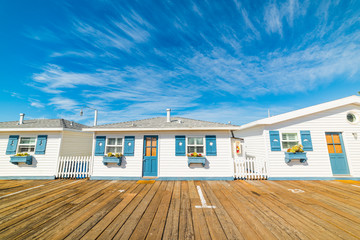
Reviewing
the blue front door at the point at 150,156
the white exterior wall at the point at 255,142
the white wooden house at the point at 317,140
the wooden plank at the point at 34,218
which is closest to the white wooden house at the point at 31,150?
the wooden plank at the point at 34,218

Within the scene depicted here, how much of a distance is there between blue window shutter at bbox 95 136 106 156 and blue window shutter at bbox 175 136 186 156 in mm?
4587

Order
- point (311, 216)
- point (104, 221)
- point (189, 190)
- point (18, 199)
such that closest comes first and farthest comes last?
point (104, 221) < point (311, 216) < point (18, 199) < point (189, 190)

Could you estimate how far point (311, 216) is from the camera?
3887 millimetres

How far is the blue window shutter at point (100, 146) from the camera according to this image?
337 inches

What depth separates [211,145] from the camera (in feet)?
27.8

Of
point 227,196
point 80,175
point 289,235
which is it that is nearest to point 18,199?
point 80,175

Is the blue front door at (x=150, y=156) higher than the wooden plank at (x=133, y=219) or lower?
higher

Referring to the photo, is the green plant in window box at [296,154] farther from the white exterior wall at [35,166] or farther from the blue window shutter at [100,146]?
the white exterior wall at [35,166]

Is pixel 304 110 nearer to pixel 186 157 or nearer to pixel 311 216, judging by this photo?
pixel 311 216

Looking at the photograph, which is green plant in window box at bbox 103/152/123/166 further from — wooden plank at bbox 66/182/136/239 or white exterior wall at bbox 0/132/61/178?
white exterior wall at bbox 0/132/61/178

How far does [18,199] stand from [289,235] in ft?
29.3

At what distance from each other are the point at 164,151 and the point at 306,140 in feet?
28.3

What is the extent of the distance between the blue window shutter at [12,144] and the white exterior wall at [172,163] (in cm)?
554

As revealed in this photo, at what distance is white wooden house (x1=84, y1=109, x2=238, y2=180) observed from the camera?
8.28m
